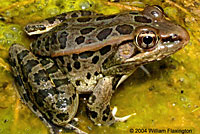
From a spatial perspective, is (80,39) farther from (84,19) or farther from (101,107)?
(101,107)

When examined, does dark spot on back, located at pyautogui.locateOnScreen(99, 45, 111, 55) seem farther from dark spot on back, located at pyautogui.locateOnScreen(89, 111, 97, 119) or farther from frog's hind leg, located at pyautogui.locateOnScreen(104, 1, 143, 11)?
frog's hind leg, located at pyautogui.locateOnScreen(104, 1, 143, 11)

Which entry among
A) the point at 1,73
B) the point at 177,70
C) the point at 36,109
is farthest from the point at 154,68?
the point at 1,73

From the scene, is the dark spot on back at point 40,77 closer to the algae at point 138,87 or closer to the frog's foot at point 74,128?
the algae at point 138,87

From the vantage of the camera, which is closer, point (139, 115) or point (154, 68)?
point (139, 115)

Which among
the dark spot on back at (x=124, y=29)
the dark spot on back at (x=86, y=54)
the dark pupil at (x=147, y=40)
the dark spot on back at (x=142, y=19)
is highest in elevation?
the dark spot on back at (x=142, y=19)

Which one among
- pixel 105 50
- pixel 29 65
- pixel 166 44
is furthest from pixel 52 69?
pixel 166 44

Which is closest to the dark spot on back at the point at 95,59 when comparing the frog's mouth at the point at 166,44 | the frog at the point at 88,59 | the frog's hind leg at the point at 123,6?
the frog at the point at 88,59

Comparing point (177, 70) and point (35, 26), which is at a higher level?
point (35, 26)

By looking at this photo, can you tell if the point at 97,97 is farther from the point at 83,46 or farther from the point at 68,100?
the point at 83,46
